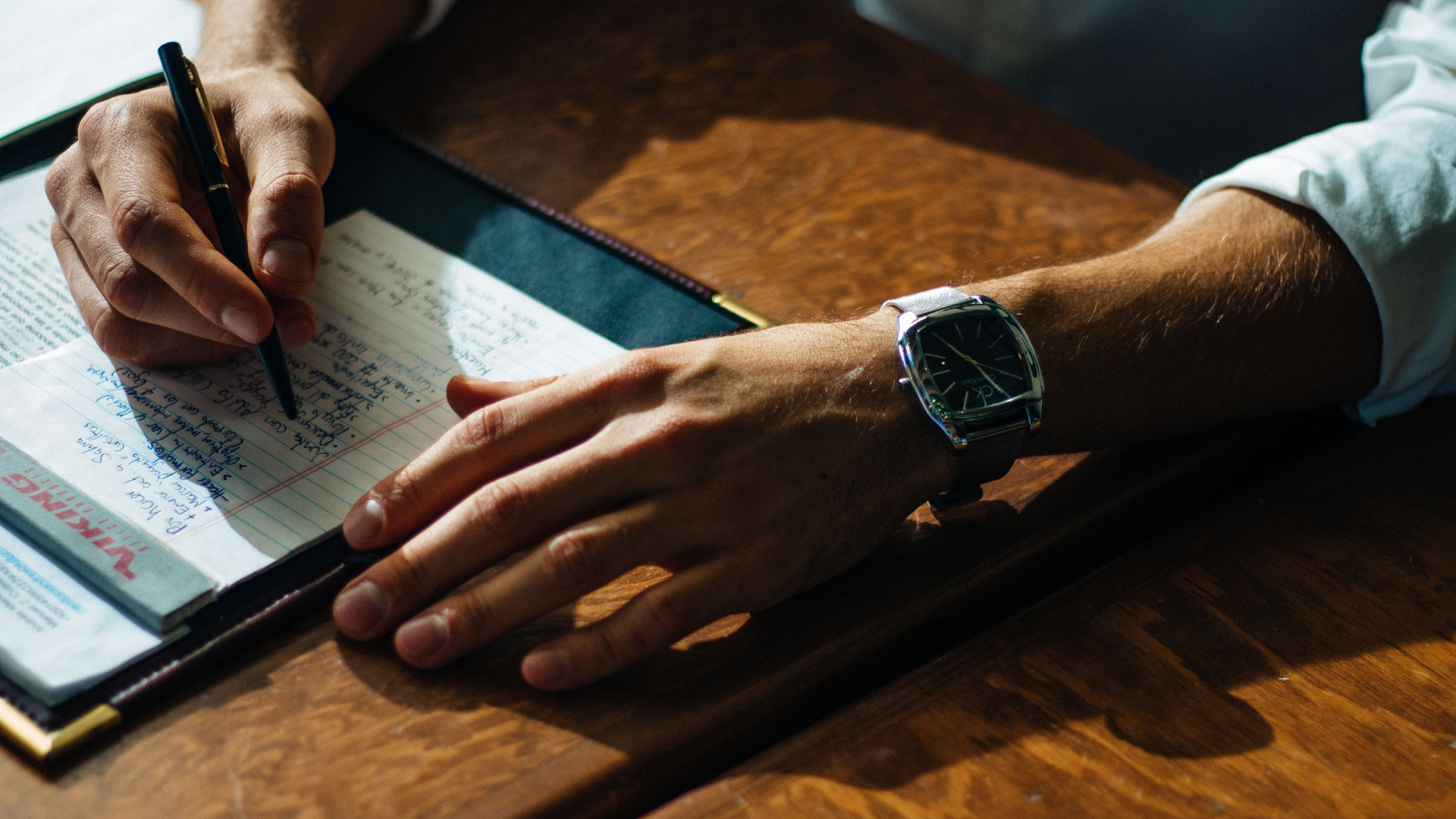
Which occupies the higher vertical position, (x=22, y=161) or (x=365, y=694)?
(x=22, y=161)

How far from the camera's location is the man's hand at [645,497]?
550mm

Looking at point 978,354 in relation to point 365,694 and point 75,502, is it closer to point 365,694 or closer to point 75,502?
point 365,694

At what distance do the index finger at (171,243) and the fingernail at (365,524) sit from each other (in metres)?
0.16

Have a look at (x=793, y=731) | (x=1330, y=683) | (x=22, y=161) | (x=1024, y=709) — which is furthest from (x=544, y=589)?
(x=22, y=161)

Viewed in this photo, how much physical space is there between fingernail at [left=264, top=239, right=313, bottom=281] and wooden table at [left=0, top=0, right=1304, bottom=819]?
0.26 metres

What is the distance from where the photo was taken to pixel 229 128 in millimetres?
840

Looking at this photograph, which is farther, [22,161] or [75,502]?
[22,161]

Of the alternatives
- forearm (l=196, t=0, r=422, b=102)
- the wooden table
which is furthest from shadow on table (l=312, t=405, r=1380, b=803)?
forearm (l=196, t=0, r=422, b=102)

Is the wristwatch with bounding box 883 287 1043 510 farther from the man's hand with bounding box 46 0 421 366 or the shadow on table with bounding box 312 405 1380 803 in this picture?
the man's hand with bounding box 46 0 421 366

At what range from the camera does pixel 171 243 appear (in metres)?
0.65

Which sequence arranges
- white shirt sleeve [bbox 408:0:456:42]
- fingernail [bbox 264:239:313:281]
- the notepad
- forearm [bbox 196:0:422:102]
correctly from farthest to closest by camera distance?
white shirt sleeve [bbox 408:0:456:42] < forearm [bbox 196:0:422:102] < fingernail [bbox 264:239:313:281] < the notepad

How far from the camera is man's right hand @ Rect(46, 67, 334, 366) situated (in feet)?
2.12

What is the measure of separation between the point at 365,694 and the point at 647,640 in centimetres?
16

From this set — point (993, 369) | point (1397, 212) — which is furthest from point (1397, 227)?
point (993, 369)
